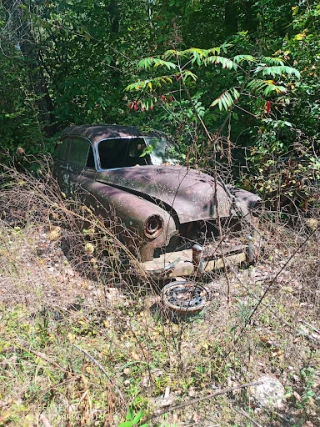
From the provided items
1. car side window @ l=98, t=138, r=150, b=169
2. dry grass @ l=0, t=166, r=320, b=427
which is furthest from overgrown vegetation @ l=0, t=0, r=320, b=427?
car side window @ l=98, t=138, r=150, b=169

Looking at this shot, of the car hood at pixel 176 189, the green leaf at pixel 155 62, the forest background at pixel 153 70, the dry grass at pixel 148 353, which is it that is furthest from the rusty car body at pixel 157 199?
the green leaf at pixel 155 62

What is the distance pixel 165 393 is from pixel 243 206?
2411 millimetres

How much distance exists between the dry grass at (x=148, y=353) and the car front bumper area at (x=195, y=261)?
254 millimetres

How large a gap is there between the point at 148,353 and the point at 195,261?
45.2 inches

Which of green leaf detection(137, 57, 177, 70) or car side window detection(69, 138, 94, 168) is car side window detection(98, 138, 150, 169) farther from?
green leaf detection(137, 57, 177, 70)

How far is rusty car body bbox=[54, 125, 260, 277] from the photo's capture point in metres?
3.33

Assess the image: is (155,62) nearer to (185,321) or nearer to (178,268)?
(178,268)

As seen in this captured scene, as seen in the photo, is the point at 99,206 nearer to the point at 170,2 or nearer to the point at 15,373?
the point at 15,373

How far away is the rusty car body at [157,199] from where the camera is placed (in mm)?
3332

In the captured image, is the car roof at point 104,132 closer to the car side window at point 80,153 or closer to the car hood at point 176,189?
the car side window at point 80,153

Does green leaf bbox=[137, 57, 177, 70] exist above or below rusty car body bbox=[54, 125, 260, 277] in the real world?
above

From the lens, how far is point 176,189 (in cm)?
381

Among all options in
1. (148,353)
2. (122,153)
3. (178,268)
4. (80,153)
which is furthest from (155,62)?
(148,353)

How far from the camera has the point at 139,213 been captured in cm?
334
